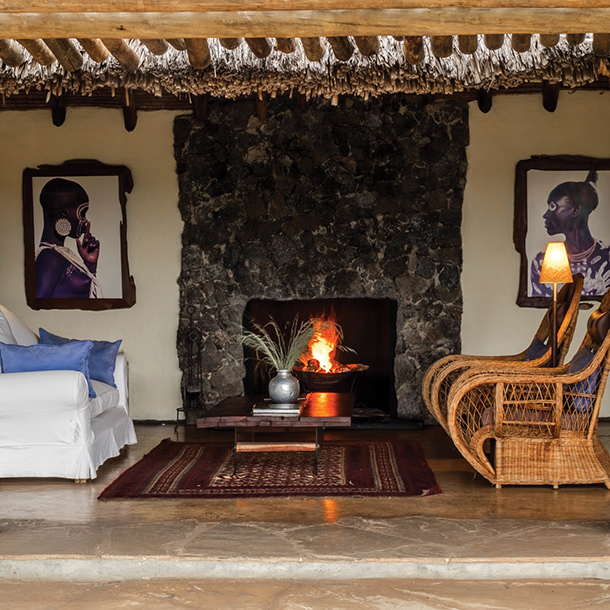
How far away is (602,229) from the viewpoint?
22.8 feet

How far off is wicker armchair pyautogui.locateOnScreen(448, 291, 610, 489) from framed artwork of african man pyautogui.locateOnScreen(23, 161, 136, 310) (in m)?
3.77

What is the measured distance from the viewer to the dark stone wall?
7.01 m

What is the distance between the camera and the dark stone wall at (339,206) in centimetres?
701

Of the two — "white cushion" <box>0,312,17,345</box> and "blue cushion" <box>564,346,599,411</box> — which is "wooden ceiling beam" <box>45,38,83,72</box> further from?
"blue cushion" <box>564,346,599,411</box>

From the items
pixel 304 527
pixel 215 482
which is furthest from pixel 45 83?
pixel 304 527

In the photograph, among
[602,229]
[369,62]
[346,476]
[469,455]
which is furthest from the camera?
[602,229]

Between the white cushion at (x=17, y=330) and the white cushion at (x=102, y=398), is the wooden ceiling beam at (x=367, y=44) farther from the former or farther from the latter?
the white cushion at (x=17, y=330)

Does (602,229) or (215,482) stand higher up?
(602,229)

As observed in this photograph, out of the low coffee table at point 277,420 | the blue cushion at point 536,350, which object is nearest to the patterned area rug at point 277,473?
the low coffee table at point 277,420

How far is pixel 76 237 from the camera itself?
7160 mm

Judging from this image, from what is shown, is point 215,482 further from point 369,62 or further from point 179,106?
point 179,106

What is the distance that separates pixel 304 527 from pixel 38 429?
71.9 inches

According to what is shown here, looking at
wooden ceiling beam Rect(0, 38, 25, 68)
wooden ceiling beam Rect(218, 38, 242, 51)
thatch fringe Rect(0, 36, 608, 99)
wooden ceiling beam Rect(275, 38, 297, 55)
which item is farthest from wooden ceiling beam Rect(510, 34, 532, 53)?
wooden ceiling beam Rect(0, 38, 25, 68)

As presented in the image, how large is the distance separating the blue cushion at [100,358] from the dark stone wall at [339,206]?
1.68m
